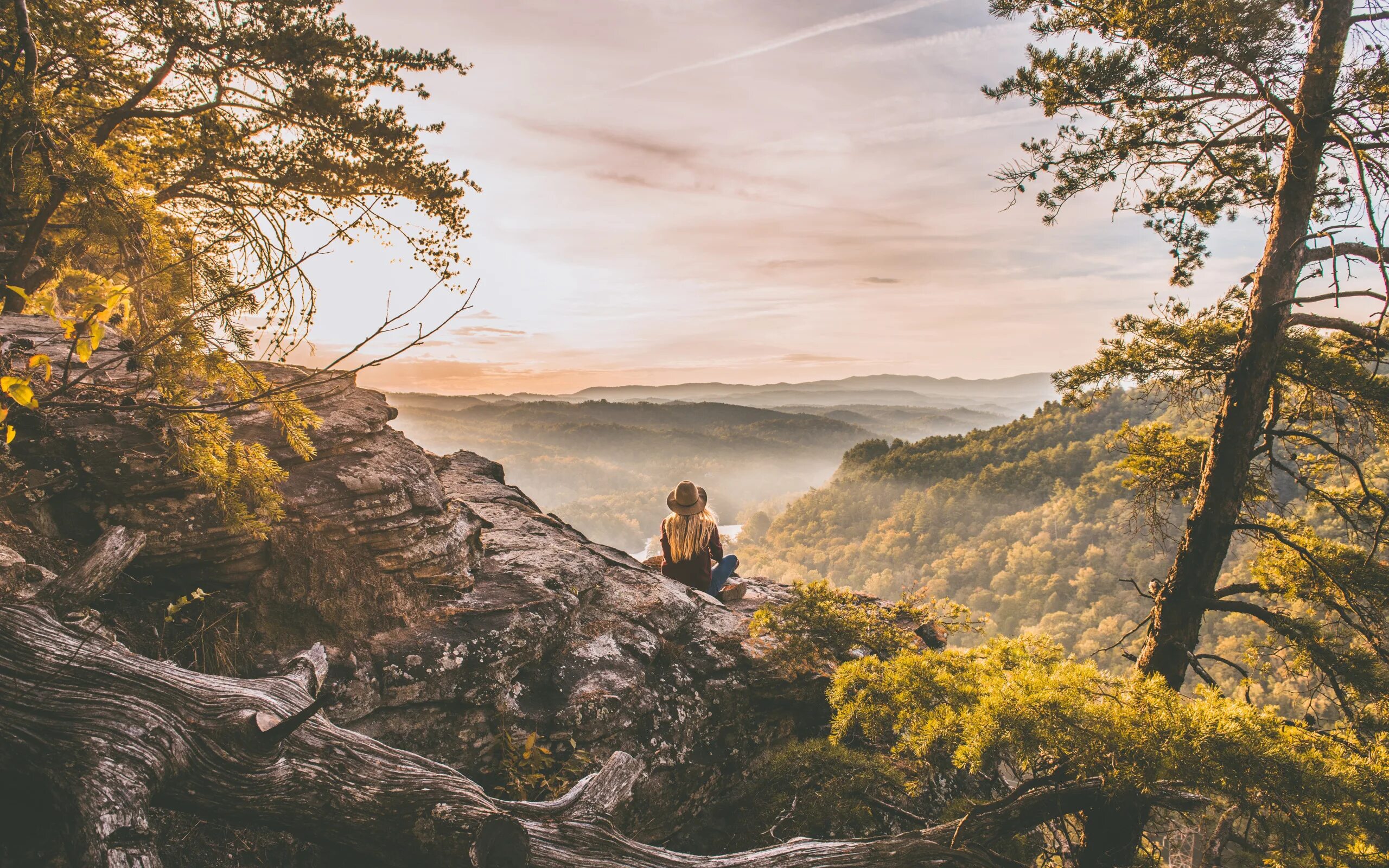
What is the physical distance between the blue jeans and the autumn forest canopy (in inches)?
40.3

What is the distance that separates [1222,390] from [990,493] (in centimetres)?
10138

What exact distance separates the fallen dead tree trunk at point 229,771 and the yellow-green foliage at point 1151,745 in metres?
2.28

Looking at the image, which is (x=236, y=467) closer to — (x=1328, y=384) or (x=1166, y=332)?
(x=1166, y=332)

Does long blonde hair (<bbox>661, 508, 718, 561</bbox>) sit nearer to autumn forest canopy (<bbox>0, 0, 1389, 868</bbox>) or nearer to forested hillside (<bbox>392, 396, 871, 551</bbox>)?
autumn forest canopy (<bbox>0, 0, 1389, 868</bbox>)

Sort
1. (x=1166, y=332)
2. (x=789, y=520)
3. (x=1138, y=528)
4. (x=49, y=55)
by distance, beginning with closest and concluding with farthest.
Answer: (x=49, y=55) → (x=1166, y=332) → (x=1138, y=528) → (x=789, y=520)

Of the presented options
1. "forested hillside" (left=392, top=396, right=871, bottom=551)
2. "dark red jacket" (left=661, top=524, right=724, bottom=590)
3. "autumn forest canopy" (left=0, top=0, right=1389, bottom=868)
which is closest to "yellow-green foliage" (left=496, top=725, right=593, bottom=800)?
"autumn forest canopy" (left=0, top=0, right=1389, bottom=868)

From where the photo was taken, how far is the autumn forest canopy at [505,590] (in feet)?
10.9

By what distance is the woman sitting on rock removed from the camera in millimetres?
8547

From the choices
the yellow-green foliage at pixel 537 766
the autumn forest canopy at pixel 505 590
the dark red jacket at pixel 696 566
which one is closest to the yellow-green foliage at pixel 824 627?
the autumn forest canopy at pixel 505 590

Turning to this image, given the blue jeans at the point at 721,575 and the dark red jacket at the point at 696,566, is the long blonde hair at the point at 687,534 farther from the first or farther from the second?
the blue jeans at the point at 721,575

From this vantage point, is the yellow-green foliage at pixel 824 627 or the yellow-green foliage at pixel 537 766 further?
the yellow-green foliage at pixel 824 627

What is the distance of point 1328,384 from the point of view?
5.59 metres

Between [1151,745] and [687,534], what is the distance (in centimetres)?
585

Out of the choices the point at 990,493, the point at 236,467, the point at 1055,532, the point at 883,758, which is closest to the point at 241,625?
the point at 236,467
